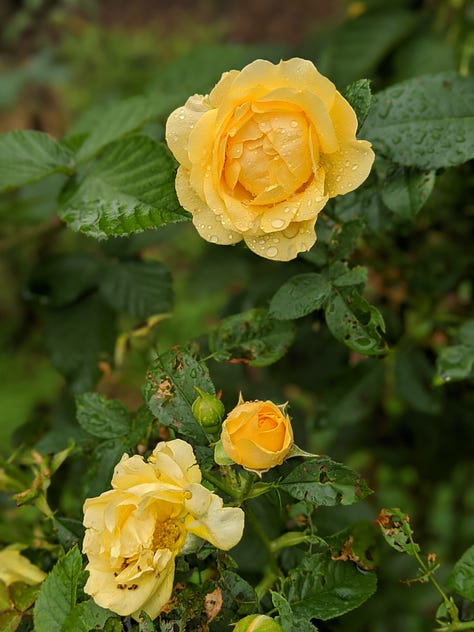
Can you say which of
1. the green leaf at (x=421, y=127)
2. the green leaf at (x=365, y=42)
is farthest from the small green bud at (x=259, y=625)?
the green leaf at (x=365, y=42)

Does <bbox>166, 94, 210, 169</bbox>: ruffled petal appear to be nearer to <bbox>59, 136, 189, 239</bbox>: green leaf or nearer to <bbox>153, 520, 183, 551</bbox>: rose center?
<bbox>59, 136, 189, 239</bbox>: green leaf

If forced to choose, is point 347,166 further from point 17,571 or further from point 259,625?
point 17,571

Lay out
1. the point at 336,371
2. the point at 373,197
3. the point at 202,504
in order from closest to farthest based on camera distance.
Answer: the point at 202,504
the point at 373,197
the point at 336,371

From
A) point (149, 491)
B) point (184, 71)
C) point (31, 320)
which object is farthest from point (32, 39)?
point (149, 491)

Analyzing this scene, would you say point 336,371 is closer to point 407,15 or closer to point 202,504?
point 202,504

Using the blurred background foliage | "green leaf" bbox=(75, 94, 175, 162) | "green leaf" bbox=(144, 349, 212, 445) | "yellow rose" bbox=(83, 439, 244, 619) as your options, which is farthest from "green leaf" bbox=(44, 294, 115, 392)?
"yellow rose" bbox=(83, 439, 244, 619)
